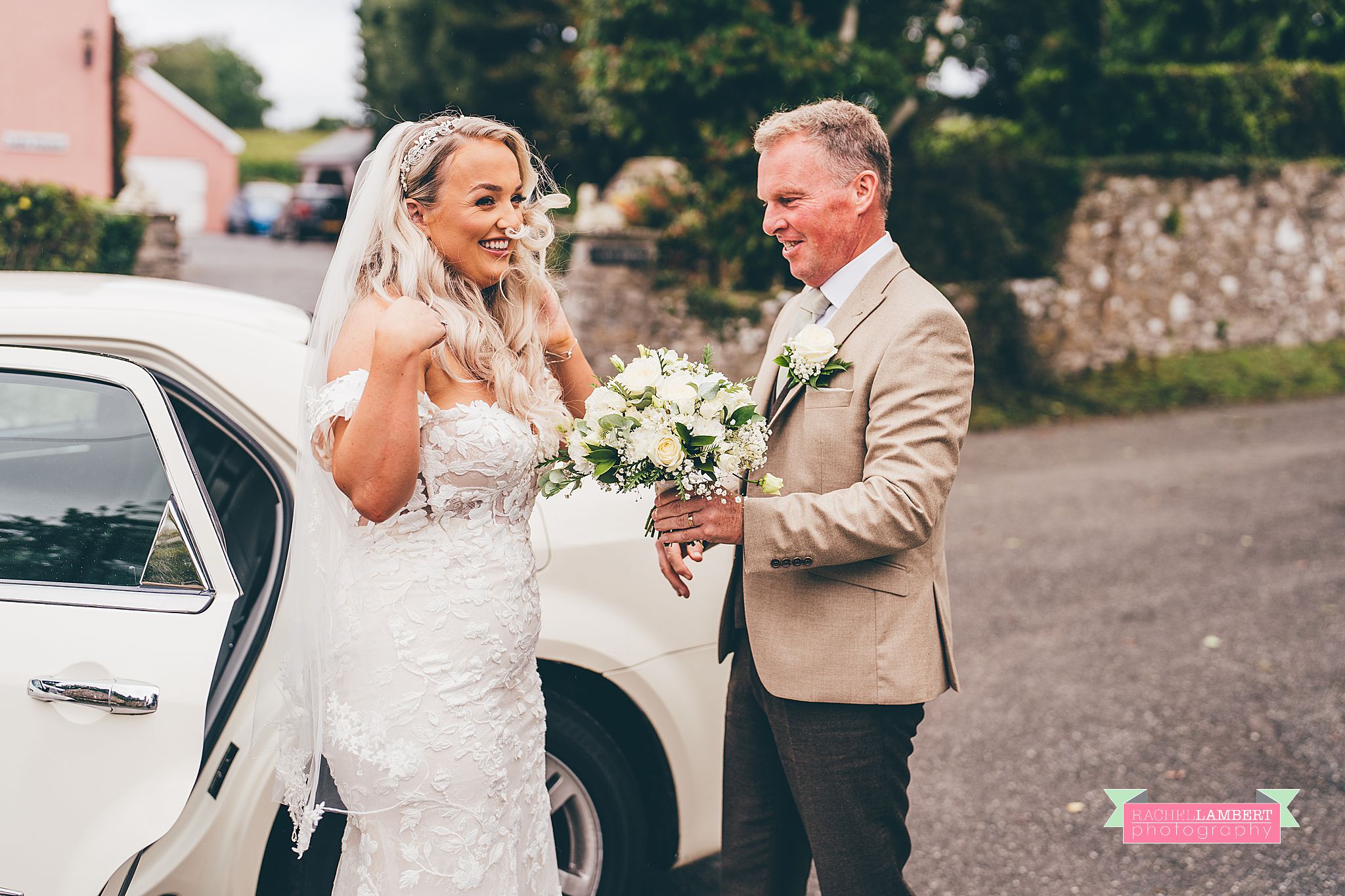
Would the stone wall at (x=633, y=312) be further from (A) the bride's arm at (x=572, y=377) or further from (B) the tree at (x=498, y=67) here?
(B) the tree at (x=498, y=67)

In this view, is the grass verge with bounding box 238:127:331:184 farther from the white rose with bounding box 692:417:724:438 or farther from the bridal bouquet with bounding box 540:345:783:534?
the white rose with bounding box 692:417:724:438

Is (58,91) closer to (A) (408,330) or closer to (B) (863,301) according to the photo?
(A) (408,330)

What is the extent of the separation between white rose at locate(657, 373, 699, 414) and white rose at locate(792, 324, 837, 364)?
268mm

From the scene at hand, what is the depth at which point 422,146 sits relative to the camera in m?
2.35

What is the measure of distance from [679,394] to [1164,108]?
1321 centimetres

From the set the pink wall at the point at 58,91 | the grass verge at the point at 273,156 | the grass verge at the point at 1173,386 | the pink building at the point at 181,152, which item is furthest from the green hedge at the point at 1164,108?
the grass verge at the point at 273,156

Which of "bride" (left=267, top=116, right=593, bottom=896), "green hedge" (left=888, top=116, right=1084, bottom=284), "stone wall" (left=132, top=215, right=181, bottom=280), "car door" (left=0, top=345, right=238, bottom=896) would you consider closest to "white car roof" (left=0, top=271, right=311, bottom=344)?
"car door" (left=0, top=345, right=238, bottom=896)

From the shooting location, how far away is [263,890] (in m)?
2.57

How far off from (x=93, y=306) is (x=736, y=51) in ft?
27.0

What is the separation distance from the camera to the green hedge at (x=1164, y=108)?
42.9ft

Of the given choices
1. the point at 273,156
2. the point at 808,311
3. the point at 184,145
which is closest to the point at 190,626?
the point at 808,311

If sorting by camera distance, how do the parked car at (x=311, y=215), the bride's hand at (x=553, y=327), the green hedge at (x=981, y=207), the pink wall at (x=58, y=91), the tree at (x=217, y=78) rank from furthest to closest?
the tree at (x=217, y=78) < the parked car at (x=311, y=215) < the pink wall at (x=58, y=91) < the green hedge at (x=981, y=207) < the bride's hand at (x=553, y=327)

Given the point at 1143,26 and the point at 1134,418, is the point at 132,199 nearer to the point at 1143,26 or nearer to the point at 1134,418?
the point at 1134,418

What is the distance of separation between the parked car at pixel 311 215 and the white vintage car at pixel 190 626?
28.9 meters
